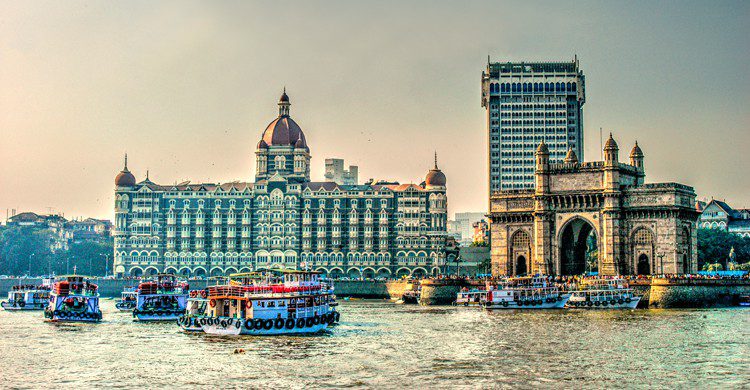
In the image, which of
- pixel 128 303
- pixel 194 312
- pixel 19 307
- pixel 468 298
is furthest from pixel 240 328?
pixel 19 307

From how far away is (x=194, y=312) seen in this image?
9300cm

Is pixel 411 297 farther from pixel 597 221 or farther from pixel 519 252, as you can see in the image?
pixel 597 221

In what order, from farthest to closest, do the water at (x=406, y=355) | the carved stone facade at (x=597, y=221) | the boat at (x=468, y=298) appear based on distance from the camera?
the boat at (x=468, y=298)
the carved stone facade at (x=597, y=221)
the water at (x=406, y=355)

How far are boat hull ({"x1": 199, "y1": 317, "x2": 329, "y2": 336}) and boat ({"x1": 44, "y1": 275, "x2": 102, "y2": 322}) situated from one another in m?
23.4

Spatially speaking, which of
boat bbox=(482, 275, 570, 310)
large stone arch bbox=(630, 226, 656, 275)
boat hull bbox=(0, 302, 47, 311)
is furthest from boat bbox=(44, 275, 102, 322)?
large stone arch bbox=(630, 226, 656, 275)

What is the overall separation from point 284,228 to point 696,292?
91.4 meters

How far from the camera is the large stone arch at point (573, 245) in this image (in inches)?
5664

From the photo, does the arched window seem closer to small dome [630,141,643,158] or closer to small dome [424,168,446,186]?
small dome [630,141,643,158]

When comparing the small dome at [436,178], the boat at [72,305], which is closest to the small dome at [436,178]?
the small dome at [436,178]

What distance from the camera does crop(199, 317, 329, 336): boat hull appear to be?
8500cm

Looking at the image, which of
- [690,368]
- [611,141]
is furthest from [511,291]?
[690,368]

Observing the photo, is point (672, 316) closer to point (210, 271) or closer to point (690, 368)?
point (690, 368)

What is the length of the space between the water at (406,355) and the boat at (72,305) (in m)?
4.51

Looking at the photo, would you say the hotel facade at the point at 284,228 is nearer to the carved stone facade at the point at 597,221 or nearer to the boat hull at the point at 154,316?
the carved stone facade at the point at 597,221
